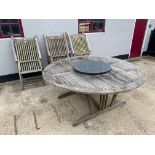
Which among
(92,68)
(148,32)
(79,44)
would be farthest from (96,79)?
(148,32)

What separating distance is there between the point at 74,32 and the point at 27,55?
1.55 metres

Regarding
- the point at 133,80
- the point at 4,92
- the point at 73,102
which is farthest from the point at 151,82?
the point at 4,92

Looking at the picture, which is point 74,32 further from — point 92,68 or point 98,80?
point 98,80

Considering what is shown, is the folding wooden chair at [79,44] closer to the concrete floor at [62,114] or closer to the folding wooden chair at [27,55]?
the folding wooden chair at [27,55]

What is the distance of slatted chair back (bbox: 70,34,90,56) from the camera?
4.27 m

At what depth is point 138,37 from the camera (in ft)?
18.6

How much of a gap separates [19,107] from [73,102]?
1.11 m

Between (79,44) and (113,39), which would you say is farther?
(113,39)

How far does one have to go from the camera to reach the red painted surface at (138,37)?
214 inches

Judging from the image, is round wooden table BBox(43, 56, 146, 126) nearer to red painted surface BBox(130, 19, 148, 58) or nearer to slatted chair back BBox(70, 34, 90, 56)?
slatted chair back BBox(70, 34, 90, 56)

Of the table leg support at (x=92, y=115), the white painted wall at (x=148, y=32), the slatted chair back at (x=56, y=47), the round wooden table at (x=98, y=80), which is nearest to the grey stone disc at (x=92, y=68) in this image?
the round wooden table at (x=98, y=80)

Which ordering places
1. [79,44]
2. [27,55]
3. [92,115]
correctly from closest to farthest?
1. [92,115]
2. [27,55]
3. [79,44]

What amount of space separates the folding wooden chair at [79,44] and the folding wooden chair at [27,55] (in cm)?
99
